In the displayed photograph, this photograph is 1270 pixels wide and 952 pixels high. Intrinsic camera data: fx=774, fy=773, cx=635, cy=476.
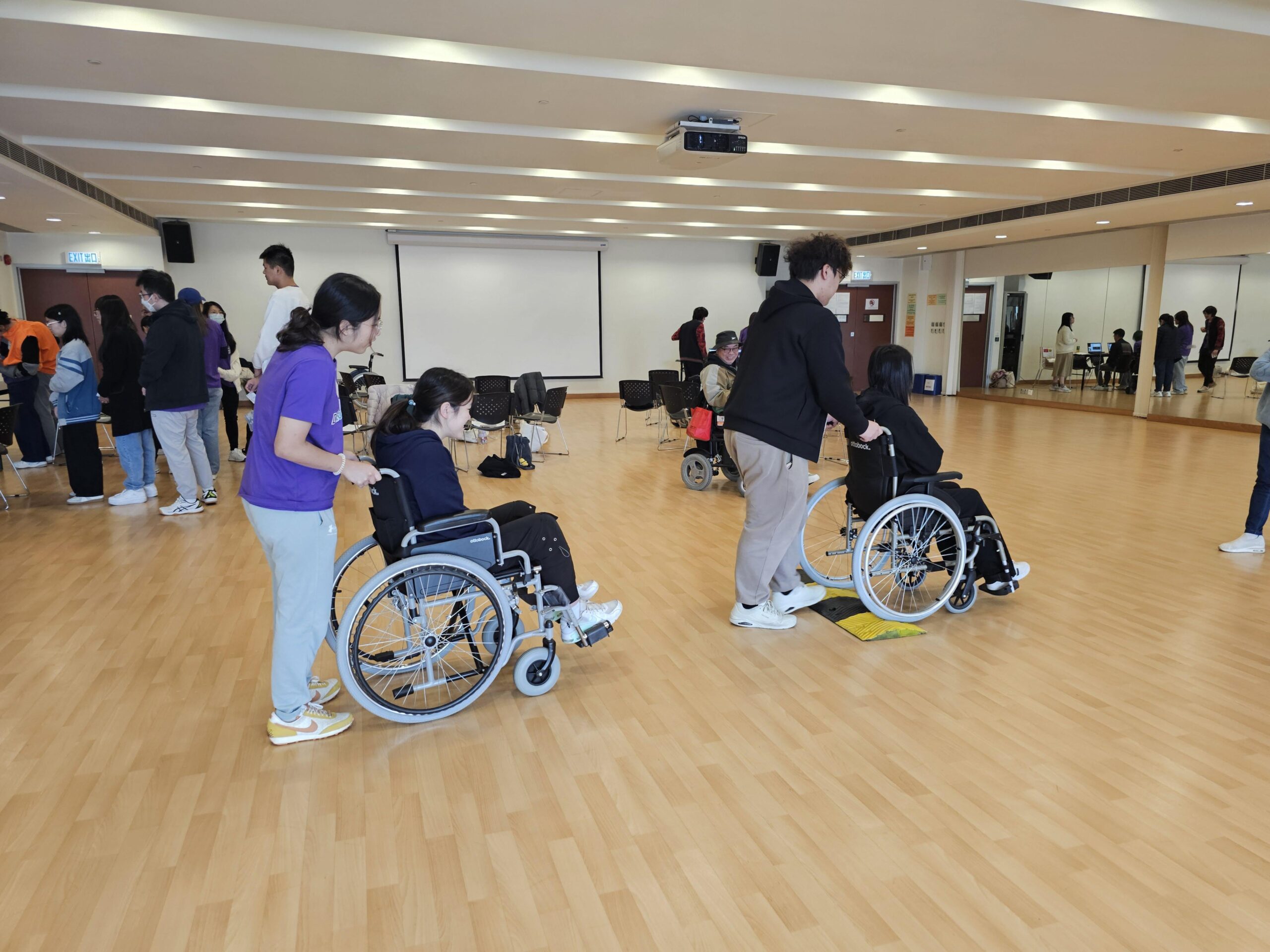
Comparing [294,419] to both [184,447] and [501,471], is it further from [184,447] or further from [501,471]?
[501,471]

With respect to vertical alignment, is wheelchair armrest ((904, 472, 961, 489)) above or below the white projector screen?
below

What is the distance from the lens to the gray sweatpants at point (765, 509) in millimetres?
3293

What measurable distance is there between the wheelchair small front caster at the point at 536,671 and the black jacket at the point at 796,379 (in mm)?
1253

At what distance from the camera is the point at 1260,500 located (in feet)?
15.0

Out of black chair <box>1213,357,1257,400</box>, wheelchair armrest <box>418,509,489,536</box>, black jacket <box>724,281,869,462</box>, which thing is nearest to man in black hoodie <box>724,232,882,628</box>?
black jacket <box>724,281,869,462</box>

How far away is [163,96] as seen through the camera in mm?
5918

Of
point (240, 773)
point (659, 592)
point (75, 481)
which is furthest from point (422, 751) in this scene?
point (75, 481)

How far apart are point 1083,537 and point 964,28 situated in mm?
3203

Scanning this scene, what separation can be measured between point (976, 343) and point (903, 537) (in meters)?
14.9

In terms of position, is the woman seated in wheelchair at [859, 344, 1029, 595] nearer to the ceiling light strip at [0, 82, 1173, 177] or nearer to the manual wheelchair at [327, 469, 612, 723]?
the manual wheelchair at [327, 469, 612, 723]

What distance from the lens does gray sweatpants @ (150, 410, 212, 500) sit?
5.55 m

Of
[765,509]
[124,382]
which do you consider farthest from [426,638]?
[124,382]

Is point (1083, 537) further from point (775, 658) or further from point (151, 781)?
point (151, 781)

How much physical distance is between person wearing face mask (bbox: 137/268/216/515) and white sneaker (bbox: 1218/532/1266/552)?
22.4 feet
